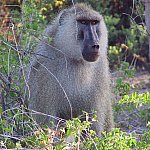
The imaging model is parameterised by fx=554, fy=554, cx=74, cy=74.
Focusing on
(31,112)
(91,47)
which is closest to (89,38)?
(91,47)

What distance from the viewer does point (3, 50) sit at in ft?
16.0

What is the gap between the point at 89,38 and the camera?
4473 millimetres

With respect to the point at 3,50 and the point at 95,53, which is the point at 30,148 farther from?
the point at 3,50

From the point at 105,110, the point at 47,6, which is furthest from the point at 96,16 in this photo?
the point at 47,6

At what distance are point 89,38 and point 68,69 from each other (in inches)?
13.8

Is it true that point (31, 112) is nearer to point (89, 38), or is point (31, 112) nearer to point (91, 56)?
point (91, 56)

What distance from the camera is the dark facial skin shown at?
14.5 feet

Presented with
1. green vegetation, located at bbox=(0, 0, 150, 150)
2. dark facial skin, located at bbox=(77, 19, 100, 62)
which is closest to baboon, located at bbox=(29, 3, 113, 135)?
dark facial skin, located at bbox=(77, 19, 100, 62)

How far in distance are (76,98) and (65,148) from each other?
1.29 m

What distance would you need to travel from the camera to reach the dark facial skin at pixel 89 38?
4406 millimetres

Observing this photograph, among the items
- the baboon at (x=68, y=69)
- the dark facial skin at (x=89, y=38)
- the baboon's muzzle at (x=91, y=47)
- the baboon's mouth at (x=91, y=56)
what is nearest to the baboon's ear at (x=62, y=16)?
the baboon at (x=68, y=69)

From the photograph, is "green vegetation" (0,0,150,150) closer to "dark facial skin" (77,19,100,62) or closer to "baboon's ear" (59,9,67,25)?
"baboon's ear" (59,9,67,25)

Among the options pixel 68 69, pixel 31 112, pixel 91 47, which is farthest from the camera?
pixel 68 69

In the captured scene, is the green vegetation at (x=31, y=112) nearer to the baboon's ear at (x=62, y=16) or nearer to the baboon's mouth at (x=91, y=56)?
the baboon's ear at (x=62, y=16)
